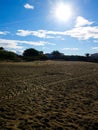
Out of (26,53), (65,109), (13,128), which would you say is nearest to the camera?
(13,128)

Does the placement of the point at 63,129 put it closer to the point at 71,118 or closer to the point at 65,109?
the point at 71,118

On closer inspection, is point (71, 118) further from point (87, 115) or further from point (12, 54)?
point (12, 54)

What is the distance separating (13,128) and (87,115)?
2817 mm

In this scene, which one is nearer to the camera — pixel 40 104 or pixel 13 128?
pixel 13 128

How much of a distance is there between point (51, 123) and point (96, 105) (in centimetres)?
309

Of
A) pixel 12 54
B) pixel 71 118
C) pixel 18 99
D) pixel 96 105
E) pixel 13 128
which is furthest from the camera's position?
pixel 12 54

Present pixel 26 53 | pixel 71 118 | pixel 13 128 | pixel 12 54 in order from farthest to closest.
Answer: pixel 26 53, pixel 12 54, pixel 71 118, pixel 13 128

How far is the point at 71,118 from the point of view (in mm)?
7148

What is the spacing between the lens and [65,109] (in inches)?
329

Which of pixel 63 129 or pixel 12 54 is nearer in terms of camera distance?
pixel 63 129

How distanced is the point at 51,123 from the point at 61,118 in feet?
2.08

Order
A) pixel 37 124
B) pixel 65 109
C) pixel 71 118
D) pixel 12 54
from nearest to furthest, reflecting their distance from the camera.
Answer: pixel 37 124 < pixel 71 118 < pixel 65 109 < pixel 12 54

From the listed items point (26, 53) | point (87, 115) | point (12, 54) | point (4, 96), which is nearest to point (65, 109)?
point (87, 115)

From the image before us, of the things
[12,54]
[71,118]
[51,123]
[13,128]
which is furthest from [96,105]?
[12,54]
